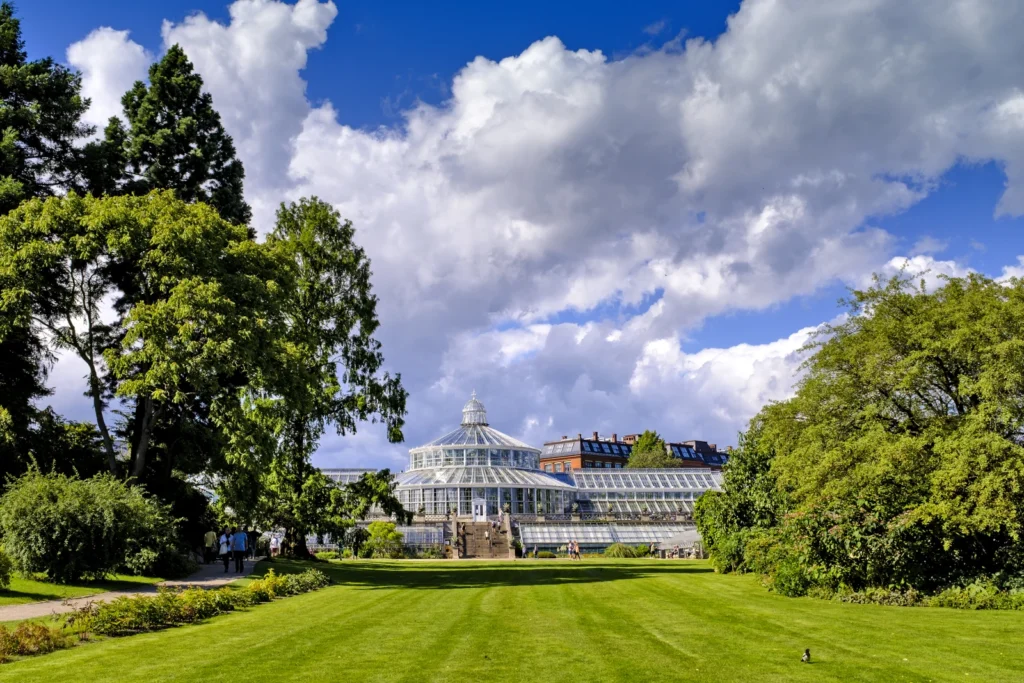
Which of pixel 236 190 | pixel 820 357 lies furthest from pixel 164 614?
pixel 236 190

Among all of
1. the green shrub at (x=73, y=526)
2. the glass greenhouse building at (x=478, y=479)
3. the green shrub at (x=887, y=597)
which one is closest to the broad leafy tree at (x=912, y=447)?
the green shrub at (x=887, y=597)

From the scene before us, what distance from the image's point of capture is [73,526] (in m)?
19.6

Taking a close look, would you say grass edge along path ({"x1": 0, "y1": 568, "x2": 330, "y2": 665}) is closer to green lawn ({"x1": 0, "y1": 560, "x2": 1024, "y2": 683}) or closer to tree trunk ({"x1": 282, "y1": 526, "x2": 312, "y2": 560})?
green lawn ({"x1": 0, "y1": 560, "x2": 1024, "y2": 683})

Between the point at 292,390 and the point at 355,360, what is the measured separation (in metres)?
7.63

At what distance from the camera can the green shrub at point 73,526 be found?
752 inches

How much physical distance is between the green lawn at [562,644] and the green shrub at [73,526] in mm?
5940

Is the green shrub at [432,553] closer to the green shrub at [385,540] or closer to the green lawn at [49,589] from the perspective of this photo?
the green shrub at [385,540]

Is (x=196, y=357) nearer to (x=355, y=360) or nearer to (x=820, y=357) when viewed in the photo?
(x=355, y=360)

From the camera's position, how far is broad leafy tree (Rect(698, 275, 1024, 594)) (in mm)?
16766

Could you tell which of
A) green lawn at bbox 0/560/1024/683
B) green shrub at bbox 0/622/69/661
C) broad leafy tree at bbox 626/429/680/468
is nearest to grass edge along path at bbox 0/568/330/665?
green shrub at bbox 0/622/69/661

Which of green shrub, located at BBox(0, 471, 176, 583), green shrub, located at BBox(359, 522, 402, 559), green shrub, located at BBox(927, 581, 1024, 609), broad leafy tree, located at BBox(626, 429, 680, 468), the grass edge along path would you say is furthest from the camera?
broad leafy tree, located at BBox(626, 429, 680, 468)

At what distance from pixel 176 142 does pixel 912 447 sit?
101 ft

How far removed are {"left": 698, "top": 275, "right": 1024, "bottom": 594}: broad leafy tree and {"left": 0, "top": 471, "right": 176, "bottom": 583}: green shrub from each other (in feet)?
57.6

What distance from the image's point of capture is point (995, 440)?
16.4m
